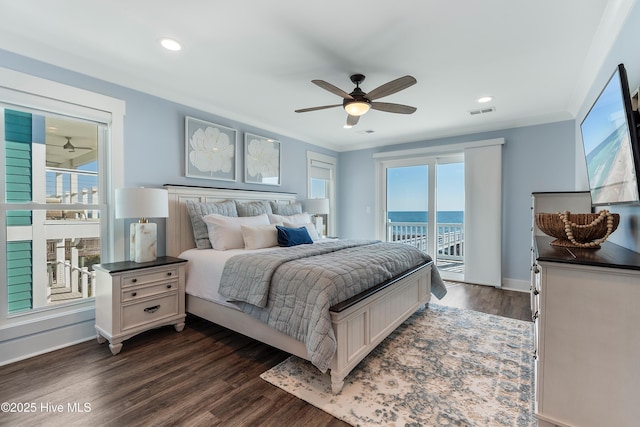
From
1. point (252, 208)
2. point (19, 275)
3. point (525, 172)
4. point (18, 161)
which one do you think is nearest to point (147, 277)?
point (19, 275)

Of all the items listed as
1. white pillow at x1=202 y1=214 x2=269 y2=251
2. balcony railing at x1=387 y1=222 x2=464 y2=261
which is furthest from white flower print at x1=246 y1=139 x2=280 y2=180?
balcony railing at x1=387 y1=222 x2=464 y2=261

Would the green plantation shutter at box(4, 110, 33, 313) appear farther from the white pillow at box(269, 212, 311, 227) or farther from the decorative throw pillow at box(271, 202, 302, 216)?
the decorative throw pillow at box(271, 202, 302, 216)

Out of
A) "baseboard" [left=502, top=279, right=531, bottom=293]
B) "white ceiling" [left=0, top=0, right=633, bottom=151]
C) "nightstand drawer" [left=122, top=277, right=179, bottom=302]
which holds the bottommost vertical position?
"baseboard" [left=502, top=279, right=531, bottom=293]

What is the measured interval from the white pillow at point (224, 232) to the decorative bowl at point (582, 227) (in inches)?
106

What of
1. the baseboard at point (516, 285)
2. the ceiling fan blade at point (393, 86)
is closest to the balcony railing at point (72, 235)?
the ceiling fan blade at point (393, 86)

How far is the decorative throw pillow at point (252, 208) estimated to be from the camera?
3.69m

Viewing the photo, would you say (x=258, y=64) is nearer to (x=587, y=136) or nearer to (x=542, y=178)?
(x=587, y=136)

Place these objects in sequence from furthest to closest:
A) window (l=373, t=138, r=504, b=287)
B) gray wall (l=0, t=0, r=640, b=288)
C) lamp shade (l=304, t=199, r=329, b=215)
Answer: lamp shade (l=304, t=199, r=329, b=215)
window (l=373, t=138, r=504, b=287)
gray wall (l=0, t=0, r=640, b=288)

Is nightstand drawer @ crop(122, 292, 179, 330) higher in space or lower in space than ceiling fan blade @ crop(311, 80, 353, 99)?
lower

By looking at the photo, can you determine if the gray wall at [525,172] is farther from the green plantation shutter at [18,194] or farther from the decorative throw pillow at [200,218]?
the green plantation shutter at [18,194]

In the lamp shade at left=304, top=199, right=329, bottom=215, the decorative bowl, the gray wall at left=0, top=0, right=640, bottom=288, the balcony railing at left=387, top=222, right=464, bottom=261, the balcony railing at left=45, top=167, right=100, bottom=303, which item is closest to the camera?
the decorative bowl

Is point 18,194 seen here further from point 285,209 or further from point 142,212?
point 285,209

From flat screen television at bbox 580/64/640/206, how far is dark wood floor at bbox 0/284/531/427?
1.96 m

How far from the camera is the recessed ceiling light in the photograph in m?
2.22
